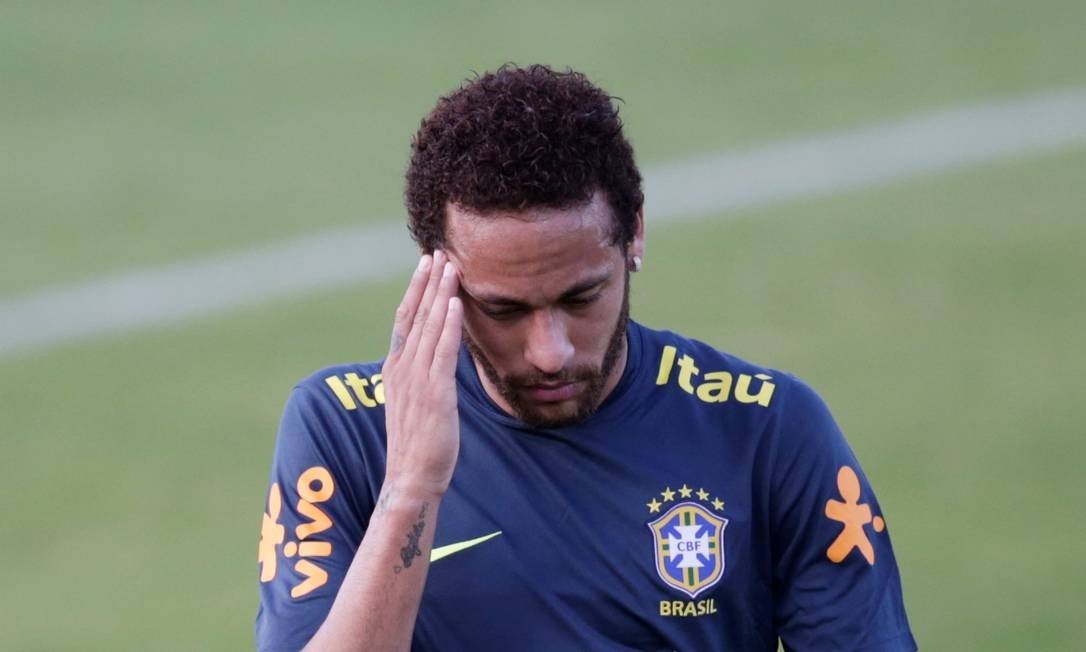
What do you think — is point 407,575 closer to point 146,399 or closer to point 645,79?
point 146,399

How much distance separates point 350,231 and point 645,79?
3.23m

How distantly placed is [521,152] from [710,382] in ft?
2.79

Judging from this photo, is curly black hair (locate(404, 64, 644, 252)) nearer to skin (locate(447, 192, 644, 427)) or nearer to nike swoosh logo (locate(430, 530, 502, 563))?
skin (locate(447, 192, 644, 427))

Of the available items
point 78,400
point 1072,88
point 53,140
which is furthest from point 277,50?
point 1072,88

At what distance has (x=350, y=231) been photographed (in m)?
14.3

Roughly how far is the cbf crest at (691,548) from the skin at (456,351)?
14.5 inches

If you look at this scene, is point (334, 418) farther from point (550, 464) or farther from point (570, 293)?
point (570, 293)

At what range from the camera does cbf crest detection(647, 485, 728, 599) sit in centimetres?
503

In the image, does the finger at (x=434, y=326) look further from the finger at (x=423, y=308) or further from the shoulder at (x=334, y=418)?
the shoulder at (x=334, y=418)

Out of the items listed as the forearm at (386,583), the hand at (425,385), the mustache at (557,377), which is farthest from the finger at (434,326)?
the forearm at (386,583)

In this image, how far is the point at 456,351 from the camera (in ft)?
16.2

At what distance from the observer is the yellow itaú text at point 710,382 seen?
5.20 m

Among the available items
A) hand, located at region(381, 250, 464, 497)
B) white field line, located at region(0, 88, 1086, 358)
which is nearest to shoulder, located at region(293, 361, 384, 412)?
hand, located at region(381, 250, 464, 497)

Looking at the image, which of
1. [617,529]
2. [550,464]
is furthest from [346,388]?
[617,529]
